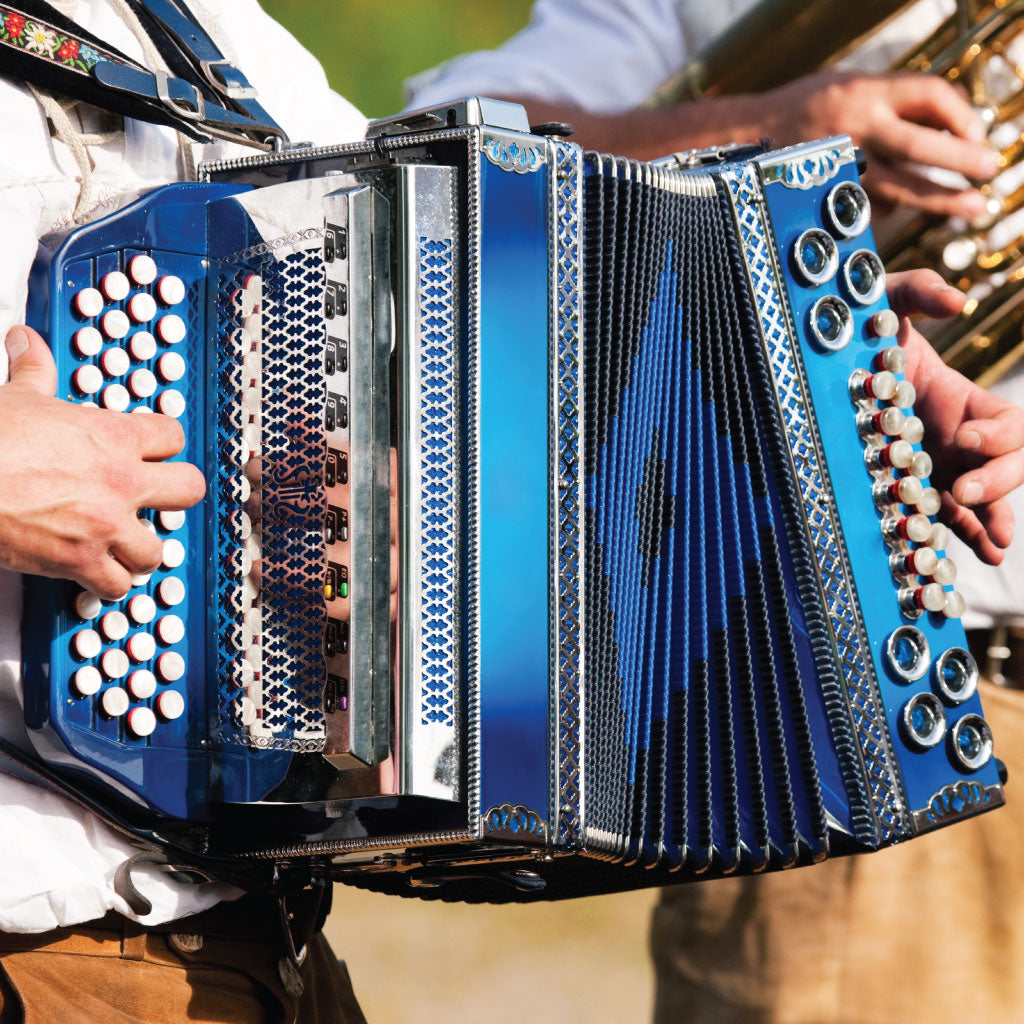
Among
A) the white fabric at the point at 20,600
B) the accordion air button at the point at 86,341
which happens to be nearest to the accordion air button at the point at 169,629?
the white fabric at the point at 20,600

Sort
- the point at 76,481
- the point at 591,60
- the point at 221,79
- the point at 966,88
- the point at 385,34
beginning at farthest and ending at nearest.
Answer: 1. the point at 385,34
2. the point at 591,60
3. the point at 966,88
4. the point at 221,79
5. the point at 76,481

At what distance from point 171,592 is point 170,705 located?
Result: 3.4 inches

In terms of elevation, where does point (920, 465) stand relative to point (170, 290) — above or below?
below

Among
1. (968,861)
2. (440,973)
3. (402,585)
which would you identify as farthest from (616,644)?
(440,973)

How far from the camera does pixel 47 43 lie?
1.08 metres

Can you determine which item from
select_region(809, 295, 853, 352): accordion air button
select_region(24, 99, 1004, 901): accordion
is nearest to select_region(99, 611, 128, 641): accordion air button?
select_region(24, 99, 1004, 901): accordion

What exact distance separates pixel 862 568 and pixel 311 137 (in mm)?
681

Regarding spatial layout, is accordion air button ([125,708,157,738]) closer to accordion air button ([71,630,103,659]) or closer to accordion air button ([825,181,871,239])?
accordion air button ([71,630,103,659])

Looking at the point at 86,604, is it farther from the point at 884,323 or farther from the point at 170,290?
the point at 884,323

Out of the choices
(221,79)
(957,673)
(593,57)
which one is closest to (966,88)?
(593,57)

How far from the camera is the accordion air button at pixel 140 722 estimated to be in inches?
41.8

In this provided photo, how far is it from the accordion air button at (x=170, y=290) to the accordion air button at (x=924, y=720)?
73 centimetres

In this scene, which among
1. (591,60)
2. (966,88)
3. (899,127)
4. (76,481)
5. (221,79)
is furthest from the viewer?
(591,60)

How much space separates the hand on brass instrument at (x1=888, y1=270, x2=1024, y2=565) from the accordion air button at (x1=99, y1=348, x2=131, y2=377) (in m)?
0.77
